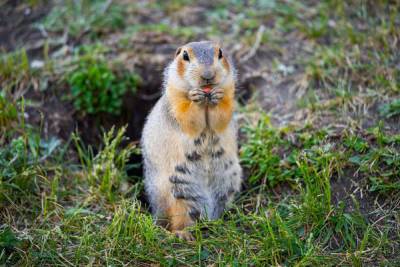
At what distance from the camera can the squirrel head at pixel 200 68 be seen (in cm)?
488

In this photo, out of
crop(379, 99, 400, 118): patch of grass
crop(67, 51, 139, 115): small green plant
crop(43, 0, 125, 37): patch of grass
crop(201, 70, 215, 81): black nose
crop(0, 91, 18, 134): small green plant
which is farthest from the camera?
crop(43, 0, 125, 37): patch of grass

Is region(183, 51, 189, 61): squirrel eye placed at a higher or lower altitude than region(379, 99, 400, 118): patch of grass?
higher

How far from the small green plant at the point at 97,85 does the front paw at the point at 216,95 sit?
2.30m

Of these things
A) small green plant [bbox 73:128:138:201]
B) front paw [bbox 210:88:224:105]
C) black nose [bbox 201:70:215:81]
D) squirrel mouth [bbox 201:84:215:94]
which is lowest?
small green plant [bbox 73:128:138:201]

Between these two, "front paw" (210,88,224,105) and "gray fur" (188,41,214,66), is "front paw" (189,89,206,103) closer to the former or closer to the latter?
"front paw" (210,88,224,105)

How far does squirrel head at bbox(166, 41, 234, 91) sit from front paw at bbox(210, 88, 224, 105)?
46 mm

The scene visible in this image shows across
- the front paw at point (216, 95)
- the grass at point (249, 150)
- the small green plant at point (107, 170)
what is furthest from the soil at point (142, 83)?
the front paw at point (216, 95)

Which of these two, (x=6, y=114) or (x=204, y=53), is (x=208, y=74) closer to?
(x=204, y=53)

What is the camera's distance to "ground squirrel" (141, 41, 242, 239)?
5023 millimetres

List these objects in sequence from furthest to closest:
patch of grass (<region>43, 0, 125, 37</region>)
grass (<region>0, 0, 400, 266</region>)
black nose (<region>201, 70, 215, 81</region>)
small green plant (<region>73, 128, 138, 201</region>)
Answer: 1. patch of grass (<region>43, 0, 125, 37</region>)
2. small green plant (<region>73, 128, 138, 201</region>)
3. black nose (<region>201, 70, 215, 81</region>)
4. grass (<region>0, 0, 400, 266</region>)

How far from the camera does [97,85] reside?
22.9ft

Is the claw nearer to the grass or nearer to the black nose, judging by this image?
the grass

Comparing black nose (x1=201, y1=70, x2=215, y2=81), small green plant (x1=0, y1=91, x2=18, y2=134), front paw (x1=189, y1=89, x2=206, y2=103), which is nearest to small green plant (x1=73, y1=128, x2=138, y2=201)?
small green plant (x1=0, y1=91, x2=18, y2=134)

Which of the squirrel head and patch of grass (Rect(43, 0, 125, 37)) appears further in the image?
patch of grass (Rect(43, 0, 125, 37))
